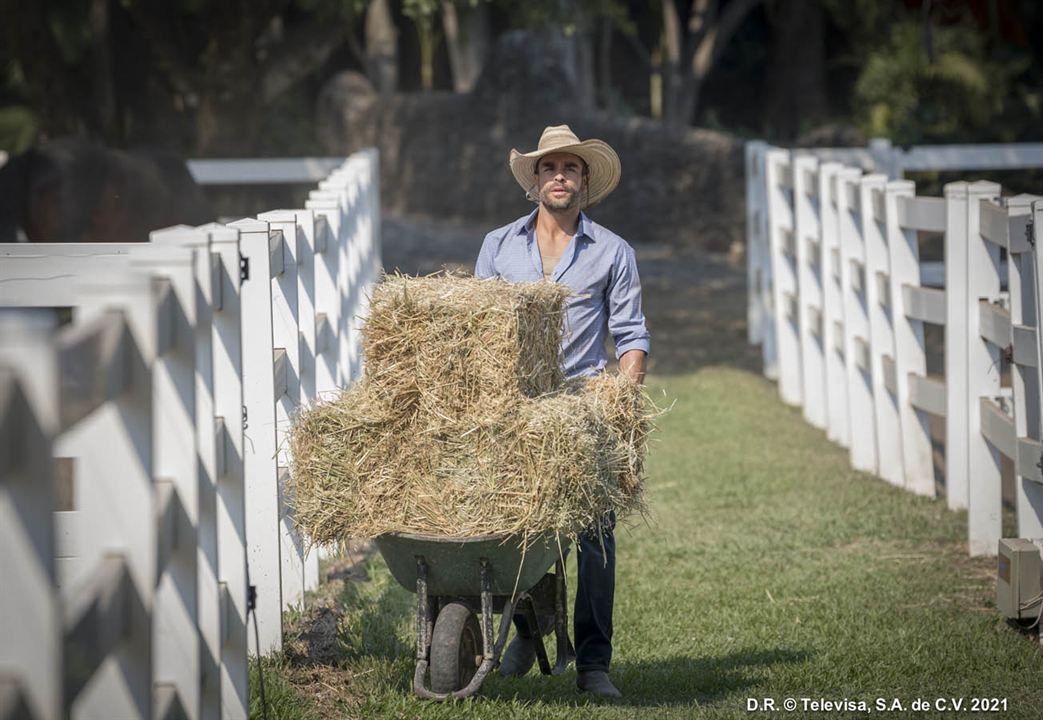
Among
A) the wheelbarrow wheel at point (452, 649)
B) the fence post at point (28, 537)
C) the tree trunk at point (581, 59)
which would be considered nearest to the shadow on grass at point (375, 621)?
the wheelbarrow wheel at point (452, 649)

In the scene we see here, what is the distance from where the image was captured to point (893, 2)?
85.1ft

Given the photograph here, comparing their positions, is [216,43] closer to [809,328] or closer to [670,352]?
[670,352]

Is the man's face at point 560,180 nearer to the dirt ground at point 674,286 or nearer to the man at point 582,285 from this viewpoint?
the man at point 582,285

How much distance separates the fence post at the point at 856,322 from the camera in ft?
28.9

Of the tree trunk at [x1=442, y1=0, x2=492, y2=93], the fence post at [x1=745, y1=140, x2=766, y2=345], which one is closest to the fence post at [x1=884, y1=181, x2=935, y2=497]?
the fence post at [x1=745, y1=140, x2=766, y2=345]

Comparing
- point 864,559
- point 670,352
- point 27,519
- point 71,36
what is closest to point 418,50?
point 71,36

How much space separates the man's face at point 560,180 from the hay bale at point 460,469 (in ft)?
3.02

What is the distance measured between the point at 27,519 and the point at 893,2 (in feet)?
84.1

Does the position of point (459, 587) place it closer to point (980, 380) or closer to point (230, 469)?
point (230, 469)

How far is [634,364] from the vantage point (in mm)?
4938

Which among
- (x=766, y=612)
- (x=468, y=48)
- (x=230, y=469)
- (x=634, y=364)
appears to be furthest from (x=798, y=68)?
(x=230, y=469)

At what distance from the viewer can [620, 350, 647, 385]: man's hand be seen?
491cm

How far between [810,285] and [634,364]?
604cm

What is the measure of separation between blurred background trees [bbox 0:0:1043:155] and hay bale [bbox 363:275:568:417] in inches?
303
